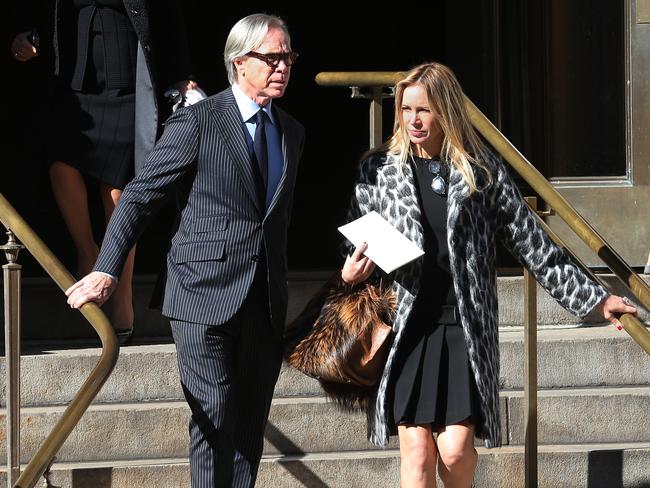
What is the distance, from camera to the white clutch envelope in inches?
162

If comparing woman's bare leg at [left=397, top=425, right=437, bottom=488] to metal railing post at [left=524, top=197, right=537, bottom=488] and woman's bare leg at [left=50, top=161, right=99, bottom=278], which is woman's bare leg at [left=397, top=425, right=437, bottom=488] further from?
woman's bare leg at [left=50, top=161, right=99, bottom=278]

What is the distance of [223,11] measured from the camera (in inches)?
373

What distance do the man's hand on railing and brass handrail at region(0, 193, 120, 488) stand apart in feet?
0.09

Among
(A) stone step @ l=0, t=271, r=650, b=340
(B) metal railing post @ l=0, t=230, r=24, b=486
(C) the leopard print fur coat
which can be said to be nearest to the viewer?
(C) the leopard print fur coat

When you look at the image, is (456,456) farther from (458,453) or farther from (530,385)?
(530,385)

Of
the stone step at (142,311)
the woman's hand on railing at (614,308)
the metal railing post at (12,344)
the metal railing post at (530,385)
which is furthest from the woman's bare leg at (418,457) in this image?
the stone step at (142,311)

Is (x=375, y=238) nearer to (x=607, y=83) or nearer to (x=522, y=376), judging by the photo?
(x=522, y=376)

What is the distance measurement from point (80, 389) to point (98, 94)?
195cm

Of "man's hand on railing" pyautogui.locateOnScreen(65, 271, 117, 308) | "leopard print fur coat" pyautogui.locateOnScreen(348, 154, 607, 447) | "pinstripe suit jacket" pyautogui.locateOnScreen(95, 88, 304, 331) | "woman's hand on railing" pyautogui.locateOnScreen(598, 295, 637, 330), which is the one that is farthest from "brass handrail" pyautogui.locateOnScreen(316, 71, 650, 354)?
"man's hand on railing" pyautogui.locateOnScreen(65, 271, 117, 308)

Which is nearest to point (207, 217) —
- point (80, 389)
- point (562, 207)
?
point (80, 389)

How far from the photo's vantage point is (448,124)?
171 inches

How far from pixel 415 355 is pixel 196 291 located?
72cm

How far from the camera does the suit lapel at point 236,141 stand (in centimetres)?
427

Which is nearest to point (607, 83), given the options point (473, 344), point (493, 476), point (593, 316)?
point (593, 316)
